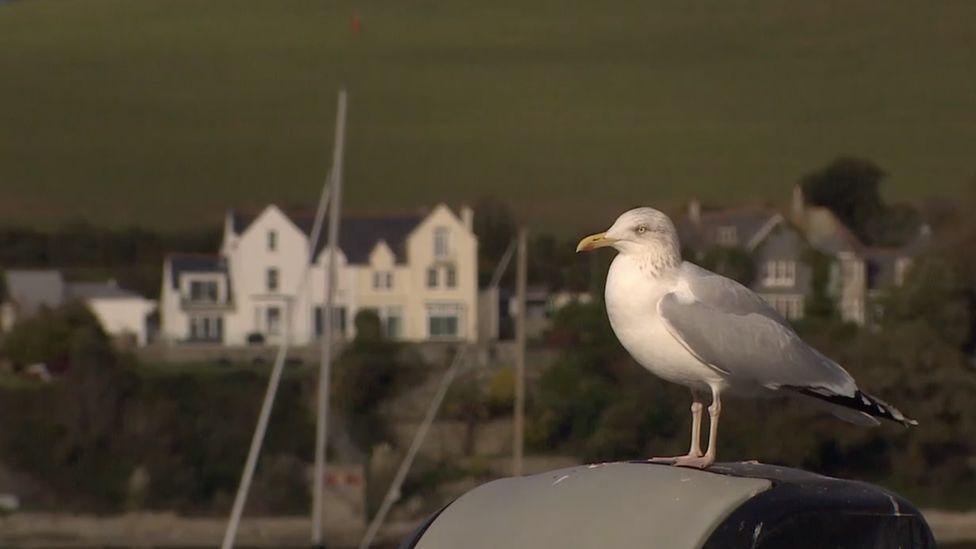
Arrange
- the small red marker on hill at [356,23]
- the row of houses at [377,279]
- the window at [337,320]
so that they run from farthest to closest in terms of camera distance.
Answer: the window at [337,320] < the row of houses at [377,279] < the small red marker on hill at [356,23]

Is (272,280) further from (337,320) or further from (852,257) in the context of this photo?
(852,257)

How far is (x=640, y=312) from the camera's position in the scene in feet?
9.19

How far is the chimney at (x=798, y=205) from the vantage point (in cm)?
2827

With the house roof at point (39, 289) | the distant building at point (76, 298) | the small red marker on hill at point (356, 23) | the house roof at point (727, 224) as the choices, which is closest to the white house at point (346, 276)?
the distant building at point (76, 298)

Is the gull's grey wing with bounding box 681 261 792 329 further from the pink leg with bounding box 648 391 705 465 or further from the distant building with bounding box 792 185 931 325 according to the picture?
the distant building with bounding box 792 185 931 325

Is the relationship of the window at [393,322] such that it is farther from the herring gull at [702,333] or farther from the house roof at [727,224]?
the herring gull at [702,333]

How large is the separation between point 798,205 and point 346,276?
23.8 ft

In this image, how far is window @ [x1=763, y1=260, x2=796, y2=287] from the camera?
26953 millimetres

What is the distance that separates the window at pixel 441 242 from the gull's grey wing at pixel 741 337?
89.9ft

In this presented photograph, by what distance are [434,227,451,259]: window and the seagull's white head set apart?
2756 centimetres

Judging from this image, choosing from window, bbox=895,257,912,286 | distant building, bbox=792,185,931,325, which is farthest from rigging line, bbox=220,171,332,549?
window, bbox=895,257,912,286

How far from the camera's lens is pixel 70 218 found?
29453 mm

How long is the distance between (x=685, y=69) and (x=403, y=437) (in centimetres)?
834

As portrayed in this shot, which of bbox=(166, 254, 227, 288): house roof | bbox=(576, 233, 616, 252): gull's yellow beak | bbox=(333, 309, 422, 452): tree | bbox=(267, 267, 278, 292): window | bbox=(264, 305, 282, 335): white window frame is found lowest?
bbox=(333, 309, 422, 452): tree
